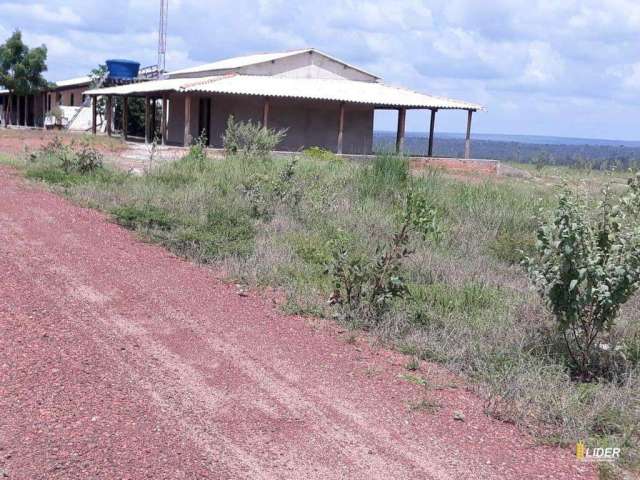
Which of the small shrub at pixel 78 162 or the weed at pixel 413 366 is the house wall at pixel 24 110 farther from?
the weed at pixel 413 366

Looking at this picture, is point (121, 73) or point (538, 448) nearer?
point (538, 448)

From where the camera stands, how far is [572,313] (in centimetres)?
588

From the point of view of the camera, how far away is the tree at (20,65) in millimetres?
44438

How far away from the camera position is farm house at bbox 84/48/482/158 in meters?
28.2

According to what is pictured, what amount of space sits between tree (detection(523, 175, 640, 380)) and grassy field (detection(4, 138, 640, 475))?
1.20ft

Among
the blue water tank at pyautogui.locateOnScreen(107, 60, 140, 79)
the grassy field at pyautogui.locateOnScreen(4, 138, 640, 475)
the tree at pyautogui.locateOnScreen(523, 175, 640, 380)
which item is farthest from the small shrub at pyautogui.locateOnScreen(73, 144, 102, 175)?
the blue water tank at pyautogui.locateOnScreen(107, 60, 140, 79)

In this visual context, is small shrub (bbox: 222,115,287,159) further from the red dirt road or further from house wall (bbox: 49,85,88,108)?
house wall (bbox: 49,85,88,108)

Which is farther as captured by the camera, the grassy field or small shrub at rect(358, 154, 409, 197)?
small shrub at rect(358, 154, 409, 197)

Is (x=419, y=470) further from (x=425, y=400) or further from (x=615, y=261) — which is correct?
(x=615, y=261)

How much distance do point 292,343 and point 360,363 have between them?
0.60m

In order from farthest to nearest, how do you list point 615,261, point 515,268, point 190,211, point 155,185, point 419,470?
point 155,185 < point 190,211 < point 515,268 < point 615,261 < point 419,470

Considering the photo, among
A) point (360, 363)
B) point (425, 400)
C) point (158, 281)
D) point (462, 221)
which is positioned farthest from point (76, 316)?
point (462, 221)

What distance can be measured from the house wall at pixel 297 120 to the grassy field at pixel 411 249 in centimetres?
1399

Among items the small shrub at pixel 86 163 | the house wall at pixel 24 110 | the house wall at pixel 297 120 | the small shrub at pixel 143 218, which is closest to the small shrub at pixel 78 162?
the small shrub at pixel 86 163
